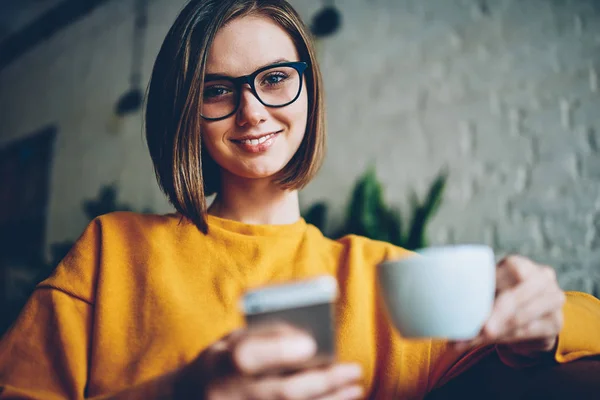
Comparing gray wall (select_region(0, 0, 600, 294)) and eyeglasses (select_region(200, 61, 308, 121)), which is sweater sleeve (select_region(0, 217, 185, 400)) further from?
gray wall (select_region(0, 0, 600, 294))

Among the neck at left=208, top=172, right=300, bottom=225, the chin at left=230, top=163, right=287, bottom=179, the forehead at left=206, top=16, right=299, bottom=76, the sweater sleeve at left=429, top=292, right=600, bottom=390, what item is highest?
the forehead at left=206, top=16, right=299, bottom=76

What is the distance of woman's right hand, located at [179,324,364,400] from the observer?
14.8 inches

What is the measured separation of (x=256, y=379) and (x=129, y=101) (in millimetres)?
3056

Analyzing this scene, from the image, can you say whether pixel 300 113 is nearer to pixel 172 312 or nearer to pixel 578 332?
pixel 172 312

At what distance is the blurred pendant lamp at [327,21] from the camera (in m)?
2.46

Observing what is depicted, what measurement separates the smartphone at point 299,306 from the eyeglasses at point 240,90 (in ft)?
1.75

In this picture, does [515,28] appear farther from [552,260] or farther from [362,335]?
[362,335]

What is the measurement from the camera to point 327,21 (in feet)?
8.13

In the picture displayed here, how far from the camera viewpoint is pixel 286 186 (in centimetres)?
98

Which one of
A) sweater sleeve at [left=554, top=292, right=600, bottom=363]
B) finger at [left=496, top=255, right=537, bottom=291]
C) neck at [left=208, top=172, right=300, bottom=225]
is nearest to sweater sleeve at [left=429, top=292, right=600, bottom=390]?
sweater sleeve at [left=554, top=292, right=600, bottom=363]

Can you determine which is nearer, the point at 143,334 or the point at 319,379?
the point at 319,379

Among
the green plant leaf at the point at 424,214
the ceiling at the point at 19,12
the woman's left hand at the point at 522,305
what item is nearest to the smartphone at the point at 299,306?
the woman's left hand at the point at 522,305

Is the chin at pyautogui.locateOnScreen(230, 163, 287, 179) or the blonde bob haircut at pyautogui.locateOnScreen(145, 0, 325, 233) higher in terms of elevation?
the blonde bob haircut at pyautogui.locateOnScreen(145, 0, 325, 233)

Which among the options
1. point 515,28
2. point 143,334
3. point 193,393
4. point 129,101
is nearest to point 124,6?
point 129,101
